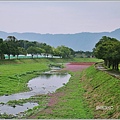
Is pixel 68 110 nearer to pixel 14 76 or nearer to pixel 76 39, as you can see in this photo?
pixel 14 76

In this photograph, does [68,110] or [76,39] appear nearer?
[68,110]

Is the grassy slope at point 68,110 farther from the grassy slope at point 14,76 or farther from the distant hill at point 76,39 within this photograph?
the distant hill at point 76,39

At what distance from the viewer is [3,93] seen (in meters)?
14.1

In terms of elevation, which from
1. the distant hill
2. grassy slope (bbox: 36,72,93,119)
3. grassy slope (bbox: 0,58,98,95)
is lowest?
grassy slope (bbox: 36,72,93,119)

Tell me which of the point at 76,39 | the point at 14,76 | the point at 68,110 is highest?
the point at 76,39

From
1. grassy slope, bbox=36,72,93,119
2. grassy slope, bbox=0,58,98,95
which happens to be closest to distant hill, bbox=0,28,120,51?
grassy slope, bbox=0,58,98,95

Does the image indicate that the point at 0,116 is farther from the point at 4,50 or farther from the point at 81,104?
the point at 4,50

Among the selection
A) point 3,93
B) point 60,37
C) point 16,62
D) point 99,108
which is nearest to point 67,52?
point 16,62

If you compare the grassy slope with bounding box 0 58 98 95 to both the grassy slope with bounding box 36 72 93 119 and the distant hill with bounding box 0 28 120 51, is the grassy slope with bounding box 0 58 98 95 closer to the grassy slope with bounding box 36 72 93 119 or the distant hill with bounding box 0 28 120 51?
the grassy slope with bounding box 36 72 93 119

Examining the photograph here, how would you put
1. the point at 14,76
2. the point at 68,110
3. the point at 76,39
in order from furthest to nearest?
the point at 76,39 → the point at 14,76 → the point at 68,110

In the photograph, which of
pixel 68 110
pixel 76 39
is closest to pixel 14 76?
pixel 68 110

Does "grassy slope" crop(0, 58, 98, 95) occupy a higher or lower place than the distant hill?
lower

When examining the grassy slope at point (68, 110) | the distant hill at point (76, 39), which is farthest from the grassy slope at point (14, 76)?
the distant hill at point (76, 39)

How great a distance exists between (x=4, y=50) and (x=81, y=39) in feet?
353
